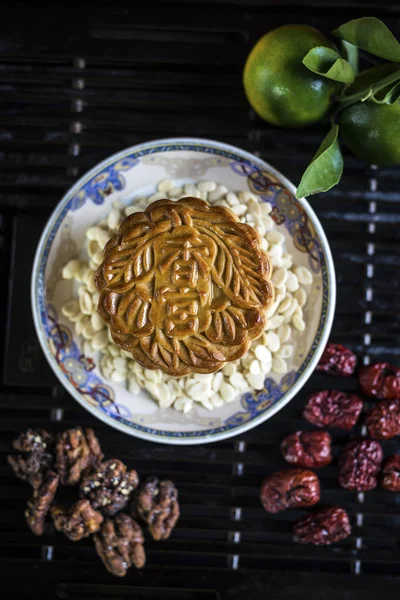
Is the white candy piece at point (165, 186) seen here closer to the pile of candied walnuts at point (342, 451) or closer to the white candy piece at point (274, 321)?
the white candy piece at point (274, 321)

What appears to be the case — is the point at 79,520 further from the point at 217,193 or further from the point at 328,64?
the point at 328,64

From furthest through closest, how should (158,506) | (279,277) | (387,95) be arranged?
(158,506) < (279,277) < (387,95)

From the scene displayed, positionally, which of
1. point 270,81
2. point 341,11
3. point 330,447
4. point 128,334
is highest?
point 341,11

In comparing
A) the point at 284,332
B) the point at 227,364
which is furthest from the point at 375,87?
the point at 227,364

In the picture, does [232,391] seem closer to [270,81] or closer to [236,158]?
[236,158]

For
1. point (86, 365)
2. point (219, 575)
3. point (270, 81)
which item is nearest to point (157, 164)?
point (270, 81)

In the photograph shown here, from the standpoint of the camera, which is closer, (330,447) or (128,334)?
(128,334)

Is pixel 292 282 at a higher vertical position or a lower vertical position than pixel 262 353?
higher
